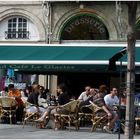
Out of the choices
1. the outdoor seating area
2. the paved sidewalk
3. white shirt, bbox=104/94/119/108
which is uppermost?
white shirt, bbox=104/94/119/108

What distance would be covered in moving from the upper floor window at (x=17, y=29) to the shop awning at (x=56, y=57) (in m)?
5.72

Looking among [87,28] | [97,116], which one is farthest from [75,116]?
[87,28]

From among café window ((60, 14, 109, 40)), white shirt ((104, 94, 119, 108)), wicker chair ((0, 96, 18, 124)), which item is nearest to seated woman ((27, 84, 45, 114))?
wicker chair ((0, 96, 18, 124))

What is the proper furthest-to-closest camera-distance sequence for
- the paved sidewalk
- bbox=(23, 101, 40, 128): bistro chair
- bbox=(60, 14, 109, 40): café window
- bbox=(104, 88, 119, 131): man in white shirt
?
bbox=(60, 14, 109, 40): café window
bbox=(23, 101, 40, 128): bistro chair
bbox=(104, 88, 119, 131): man in white shirt
the paved sidewalk

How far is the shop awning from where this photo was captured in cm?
1676

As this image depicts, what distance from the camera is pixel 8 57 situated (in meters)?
17.9

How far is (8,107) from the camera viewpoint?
15.4 m

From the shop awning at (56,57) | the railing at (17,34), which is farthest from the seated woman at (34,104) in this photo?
the railing at (17,34)

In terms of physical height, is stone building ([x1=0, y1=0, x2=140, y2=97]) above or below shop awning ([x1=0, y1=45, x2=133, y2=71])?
above

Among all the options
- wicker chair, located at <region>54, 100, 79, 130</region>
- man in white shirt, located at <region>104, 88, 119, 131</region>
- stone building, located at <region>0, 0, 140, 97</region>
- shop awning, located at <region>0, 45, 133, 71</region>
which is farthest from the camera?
stone building, located at <region>0, 0, 140, 97</region>

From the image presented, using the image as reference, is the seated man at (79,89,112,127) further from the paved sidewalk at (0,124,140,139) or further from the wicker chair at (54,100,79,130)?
the paved sidewalk at (0,124,140,139)

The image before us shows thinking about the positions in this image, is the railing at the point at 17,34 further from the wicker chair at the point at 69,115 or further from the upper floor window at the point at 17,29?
the wicker chair at the point at 69,115

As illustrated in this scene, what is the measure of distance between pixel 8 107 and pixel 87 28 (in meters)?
9.60

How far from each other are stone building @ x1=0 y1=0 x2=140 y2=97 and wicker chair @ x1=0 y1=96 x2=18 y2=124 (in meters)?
8.25
